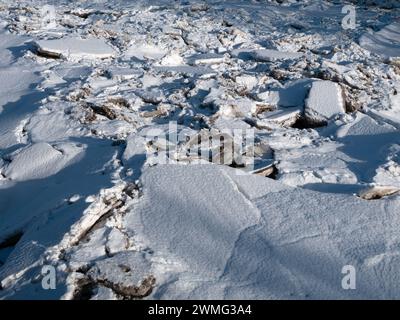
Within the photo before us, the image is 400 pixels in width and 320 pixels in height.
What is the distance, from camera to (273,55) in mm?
5273

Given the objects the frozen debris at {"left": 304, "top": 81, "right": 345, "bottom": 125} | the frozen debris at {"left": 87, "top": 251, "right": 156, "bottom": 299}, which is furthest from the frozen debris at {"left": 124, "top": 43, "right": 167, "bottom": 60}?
the frozen debris at {"left": 87, "top": 251, "right": 156, "bottom": 299}

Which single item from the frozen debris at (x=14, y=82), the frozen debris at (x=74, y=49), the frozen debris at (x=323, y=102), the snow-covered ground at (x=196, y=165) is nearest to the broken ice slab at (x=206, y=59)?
the snow-covered ground at (x=196, y=165)

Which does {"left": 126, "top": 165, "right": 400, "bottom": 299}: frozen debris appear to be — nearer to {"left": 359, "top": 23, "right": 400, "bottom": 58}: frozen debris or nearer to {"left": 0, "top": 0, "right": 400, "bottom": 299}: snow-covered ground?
{"left": 0, "top": 0, "right": 400, "bottom": 299}: snow-covered ground

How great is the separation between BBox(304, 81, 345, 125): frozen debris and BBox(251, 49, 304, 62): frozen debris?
113cm

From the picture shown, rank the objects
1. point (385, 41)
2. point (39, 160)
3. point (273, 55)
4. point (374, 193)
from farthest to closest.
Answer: point (385, 41), point (273, 55), point (39, 160), point (374, 193)

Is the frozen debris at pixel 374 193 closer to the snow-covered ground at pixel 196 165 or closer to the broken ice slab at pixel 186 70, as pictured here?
the snow-covered ground at pixel 196 165

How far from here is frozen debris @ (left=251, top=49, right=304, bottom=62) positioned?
518 cm

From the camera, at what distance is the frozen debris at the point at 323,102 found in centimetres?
383

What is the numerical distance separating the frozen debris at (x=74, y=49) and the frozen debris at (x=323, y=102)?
2.57m

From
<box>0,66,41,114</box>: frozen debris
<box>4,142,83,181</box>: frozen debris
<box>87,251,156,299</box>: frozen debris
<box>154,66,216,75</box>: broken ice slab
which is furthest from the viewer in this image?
<box>154,66,216,75</box>: broken ice slab

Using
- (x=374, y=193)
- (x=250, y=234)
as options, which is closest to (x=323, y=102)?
(x=374, y=193)

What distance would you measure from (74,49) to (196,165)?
3229 millimetres

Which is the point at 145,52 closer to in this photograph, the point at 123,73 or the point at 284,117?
the point at 123,73
